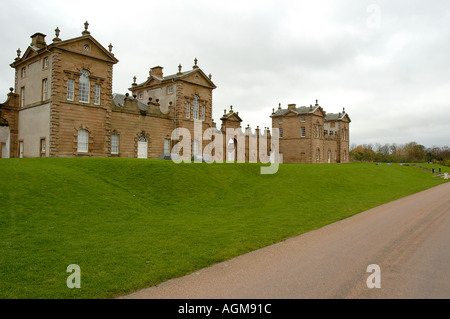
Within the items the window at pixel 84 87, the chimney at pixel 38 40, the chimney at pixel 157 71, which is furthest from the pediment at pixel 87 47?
the chimney at pixel 157 71

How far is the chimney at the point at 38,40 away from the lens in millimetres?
32919

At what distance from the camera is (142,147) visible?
38.2m

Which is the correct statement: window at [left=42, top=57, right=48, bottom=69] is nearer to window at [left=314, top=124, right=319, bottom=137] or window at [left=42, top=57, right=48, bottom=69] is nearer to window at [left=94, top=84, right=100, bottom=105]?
window at [left=94, top=84, right=100, bottom=105]

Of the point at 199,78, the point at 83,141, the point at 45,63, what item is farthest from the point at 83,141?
the point at 199,78

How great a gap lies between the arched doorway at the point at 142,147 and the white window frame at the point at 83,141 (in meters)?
6.91

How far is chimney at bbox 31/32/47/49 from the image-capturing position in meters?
32.9

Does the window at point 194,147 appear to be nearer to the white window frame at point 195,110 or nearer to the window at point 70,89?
the white window frame at point 195,110

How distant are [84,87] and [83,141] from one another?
558 centimetres

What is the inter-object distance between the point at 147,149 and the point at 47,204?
2477 centimetres

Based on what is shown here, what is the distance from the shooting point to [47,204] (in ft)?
46.0

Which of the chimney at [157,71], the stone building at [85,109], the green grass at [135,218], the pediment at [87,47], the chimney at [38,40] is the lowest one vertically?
the green grass at [135,218]

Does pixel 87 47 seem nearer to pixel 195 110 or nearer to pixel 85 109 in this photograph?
pixel 85 109

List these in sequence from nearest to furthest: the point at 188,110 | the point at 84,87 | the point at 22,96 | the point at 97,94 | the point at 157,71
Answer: the point at 84,87
the point at 97,94
the point at 22,96
the point at 188,110
the point at 157,71
